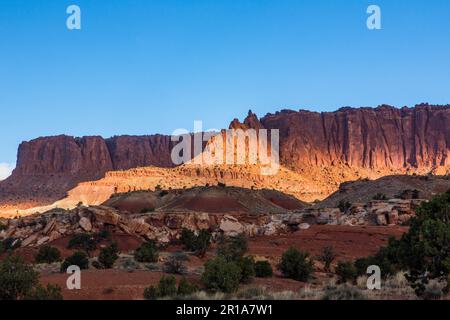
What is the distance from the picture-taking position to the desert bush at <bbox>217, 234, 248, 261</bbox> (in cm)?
2360

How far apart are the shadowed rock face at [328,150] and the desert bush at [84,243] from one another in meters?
102

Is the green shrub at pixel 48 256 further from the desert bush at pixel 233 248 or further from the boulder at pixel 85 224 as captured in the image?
the boulder at pixel 85 224

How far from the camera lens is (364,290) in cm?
1488

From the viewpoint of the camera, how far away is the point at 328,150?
156 metres

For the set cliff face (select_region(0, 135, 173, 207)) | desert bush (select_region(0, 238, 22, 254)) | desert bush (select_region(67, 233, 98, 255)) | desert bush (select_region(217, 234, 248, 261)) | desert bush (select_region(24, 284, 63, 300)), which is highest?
cliff face (select_region(0, 135, 173, 207))

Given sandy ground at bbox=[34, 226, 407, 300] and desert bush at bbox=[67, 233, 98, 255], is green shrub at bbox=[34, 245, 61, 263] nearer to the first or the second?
desert bush at bbox=[67, 233, 98, 255]

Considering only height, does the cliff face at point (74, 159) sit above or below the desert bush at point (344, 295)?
above

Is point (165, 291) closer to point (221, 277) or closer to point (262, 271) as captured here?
point (221, 277)

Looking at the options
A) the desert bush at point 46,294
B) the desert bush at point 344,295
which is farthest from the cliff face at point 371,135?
the desert bush at point 46,294

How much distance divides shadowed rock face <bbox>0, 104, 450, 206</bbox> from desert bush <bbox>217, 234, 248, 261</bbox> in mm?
100811

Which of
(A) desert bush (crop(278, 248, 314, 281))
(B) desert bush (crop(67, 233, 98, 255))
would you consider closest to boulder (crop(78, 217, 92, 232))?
(B) desert bush (crop(67, 233, 98, 255))

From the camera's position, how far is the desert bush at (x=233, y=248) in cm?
2360

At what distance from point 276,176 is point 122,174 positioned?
1588 inches

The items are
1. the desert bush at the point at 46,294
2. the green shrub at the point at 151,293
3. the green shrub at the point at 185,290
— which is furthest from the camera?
the green shrub at the point at 185,290
